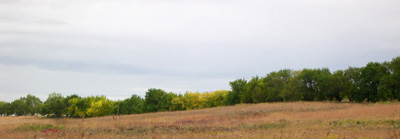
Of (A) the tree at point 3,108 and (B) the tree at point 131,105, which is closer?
(B) the tree at point 131,105

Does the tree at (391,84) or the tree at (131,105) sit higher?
the tree at (391,84)

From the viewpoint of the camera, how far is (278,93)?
66.9 metres

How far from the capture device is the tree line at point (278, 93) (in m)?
53.8

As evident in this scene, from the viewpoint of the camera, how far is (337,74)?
5869 cm

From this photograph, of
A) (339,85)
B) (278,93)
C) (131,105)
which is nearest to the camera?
(339,85)

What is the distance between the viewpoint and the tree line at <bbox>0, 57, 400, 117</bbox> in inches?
2119

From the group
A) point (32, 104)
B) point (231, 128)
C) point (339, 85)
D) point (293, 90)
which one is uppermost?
point (339, 85)

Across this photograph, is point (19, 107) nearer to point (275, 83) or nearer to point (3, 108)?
point (3, 108)

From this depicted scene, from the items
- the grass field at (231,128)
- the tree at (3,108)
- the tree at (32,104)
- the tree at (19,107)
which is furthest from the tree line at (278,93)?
the grass field at (231,128)

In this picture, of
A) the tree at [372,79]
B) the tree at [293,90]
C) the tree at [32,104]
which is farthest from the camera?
the tree at [32,104]

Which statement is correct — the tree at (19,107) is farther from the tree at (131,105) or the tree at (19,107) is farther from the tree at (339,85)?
the tree at (339,85)

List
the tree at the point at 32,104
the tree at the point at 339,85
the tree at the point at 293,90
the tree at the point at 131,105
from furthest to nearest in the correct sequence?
the tree at the point at 32,104 < the tree at the point at 131,105 < the tree at the point at 293,90 < the tree at the point at 339,85

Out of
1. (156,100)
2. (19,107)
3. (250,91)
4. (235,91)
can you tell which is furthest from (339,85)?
(19,107)

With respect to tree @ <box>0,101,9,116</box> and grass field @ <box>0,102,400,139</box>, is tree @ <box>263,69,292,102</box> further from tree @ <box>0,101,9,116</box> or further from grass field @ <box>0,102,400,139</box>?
tree @ <box>0,101,9,116</box>
